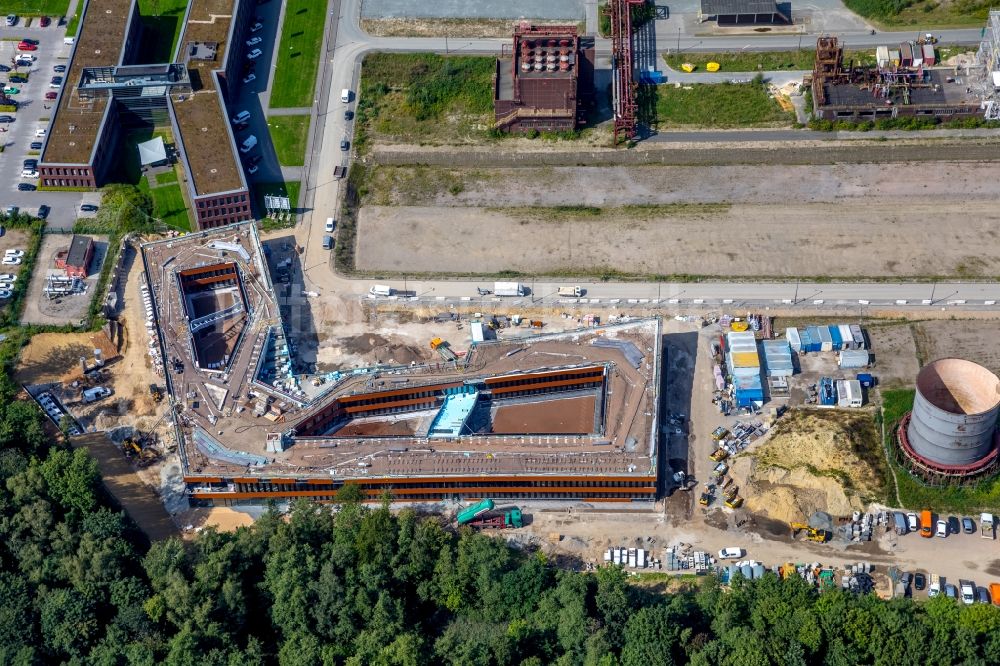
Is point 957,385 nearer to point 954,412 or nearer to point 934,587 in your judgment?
point 954,412

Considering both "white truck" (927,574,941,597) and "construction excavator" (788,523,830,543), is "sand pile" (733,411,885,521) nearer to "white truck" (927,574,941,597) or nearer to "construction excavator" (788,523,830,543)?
"construction excavator" (788,523,830,543)

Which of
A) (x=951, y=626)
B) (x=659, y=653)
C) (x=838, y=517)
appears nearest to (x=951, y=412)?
(x=838, y=517)

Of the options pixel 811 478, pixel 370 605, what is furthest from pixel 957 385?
pixel 370 605

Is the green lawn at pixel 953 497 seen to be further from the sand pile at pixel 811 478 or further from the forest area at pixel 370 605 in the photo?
the forest area at pixel 370 605

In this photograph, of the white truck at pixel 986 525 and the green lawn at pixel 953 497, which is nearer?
the white truck at pixel 986 525

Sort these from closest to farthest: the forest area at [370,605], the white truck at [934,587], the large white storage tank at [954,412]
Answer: the forest area at [370,605], the white truck at [934,587], the large white storage tank at [954,412]

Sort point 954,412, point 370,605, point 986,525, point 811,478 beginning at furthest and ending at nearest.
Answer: point 811,478 < point 954,412 < point 986,525 < point 370,605

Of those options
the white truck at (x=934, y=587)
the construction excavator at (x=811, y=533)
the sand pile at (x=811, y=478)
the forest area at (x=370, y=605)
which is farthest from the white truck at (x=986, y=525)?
the construction excavator at (x=811, y=533)
